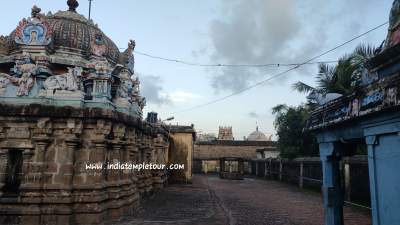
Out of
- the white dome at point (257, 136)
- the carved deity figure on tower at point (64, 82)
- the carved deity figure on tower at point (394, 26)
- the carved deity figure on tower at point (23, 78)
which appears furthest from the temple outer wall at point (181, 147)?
the white dome at point (257, 136)

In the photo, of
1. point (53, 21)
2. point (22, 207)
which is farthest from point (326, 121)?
point (53, 21)

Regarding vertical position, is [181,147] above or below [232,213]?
above

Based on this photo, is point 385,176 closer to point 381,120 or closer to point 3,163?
point 381,120

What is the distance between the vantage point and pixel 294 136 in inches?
896

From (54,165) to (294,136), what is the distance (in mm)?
17592

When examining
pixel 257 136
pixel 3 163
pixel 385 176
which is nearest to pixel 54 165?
pixel 3 163

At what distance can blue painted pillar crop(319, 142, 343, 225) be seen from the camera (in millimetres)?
5324

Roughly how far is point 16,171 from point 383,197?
8.77m

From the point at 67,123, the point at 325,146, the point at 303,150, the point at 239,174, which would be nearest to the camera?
the point at 325,146

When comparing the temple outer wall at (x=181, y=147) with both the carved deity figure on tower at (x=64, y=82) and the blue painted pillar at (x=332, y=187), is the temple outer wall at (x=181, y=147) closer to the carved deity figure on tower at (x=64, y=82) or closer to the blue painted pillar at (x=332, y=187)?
the carved deity figure on tower at (x=64, y=82)

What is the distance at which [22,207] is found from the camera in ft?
26.9

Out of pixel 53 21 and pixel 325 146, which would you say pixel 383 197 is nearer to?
pixel 325 146

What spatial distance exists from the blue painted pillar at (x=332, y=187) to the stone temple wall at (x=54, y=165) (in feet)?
19.0

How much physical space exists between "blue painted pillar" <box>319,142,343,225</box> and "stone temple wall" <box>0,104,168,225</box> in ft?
19.0
